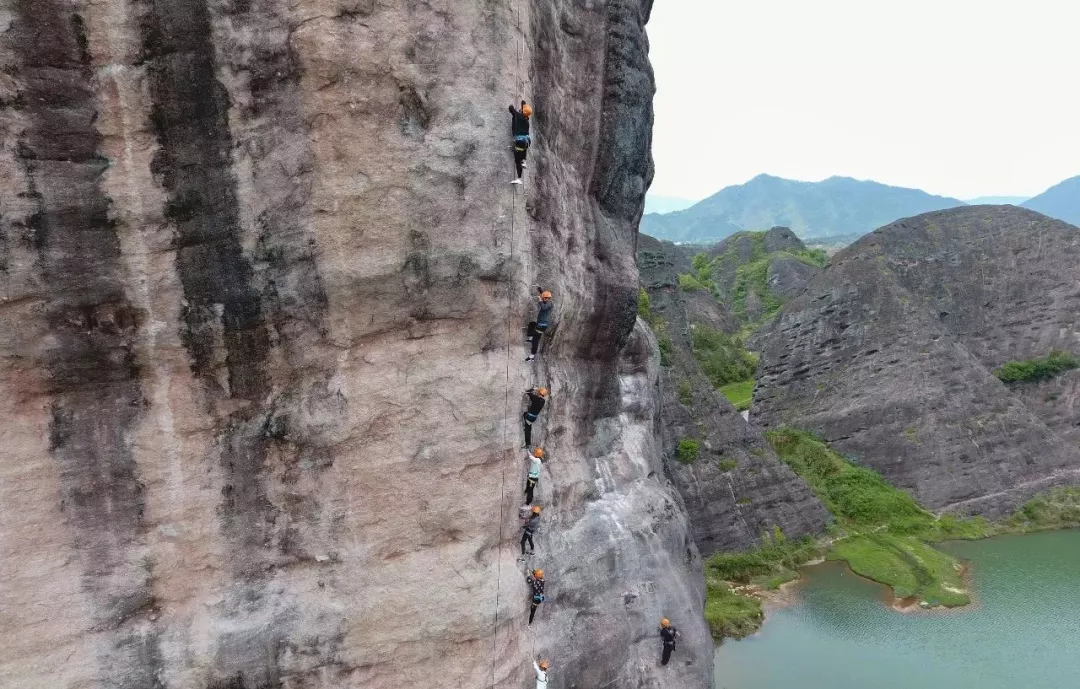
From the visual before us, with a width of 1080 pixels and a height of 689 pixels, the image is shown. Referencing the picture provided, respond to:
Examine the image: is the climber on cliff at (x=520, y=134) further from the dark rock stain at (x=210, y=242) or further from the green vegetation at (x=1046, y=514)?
the green vegetation at (x=1046, y=514)

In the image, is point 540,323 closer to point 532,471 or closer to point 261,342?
point 532,471

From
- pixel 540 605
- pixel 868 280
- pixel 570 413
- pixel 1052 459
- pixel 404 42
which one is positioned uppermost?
pixel 404 42

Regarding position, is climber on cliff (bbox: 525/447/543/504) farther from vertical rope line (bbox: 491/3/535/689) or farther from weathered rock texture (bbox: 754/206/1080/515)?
weathered rock texture (bbox: 754/206/1080/515)

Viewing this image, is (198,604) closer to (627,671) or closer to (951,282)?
(627,671)

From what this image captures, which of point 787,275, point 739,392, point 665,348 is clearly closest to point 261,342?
point 665,348

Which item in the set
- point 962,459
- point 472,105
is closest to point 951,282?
point 962,459

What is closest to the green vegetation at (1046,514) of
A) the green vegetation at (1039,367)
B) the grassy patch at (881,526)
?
the grassy patch at (881,526)
